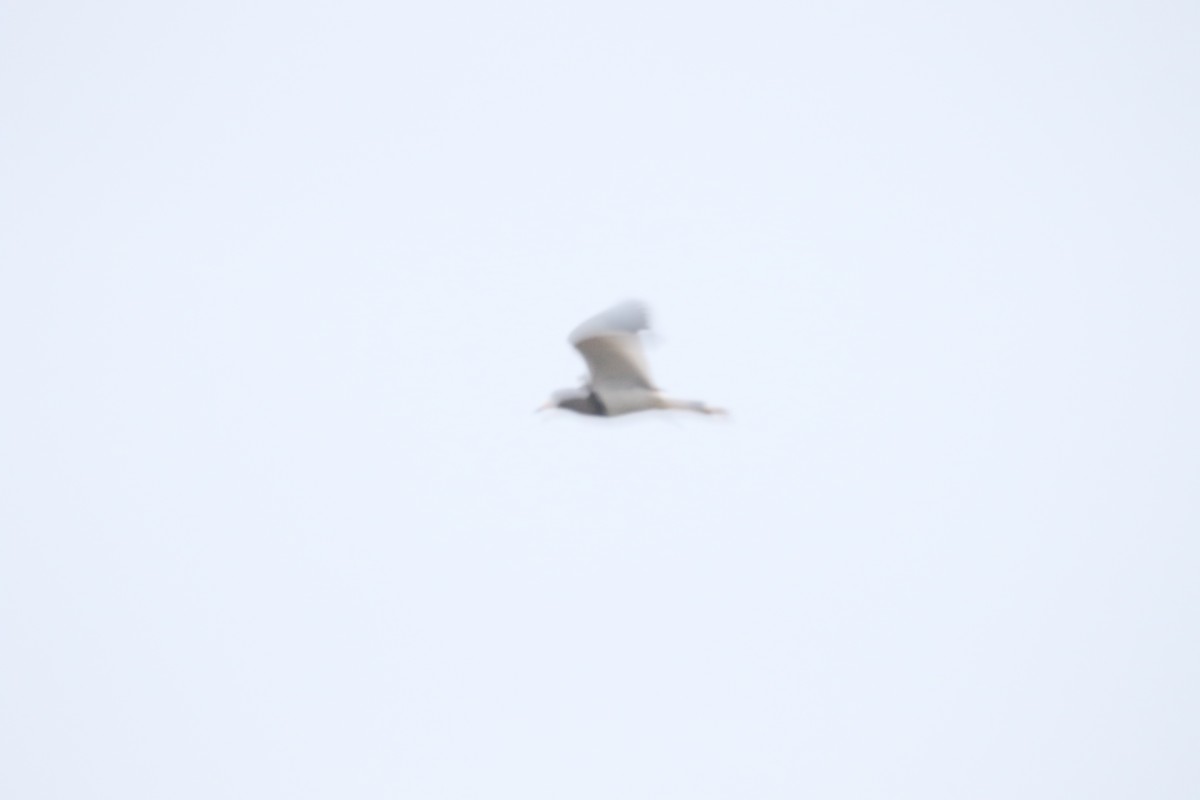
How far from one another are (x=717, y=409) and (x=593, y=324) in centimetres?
203

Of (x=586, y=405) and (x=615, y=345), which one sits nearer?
(x=615, y=345)

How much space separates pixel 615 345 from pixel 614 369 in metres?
0.38

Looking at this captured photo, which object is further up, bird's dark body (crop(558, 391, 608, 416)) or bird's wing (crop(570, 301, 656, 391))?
bird's wing (crop(570, 301, 656, 391))

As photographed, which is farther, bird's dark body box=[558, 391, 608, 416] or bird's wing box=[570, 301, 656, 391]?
bird's dark body box=[558, 391, 608, 416]

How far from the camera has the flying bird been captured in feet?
62.8

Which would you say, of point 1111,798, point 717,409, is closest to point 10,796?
point 1111,798

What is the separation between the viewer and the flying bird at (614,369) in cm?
1914

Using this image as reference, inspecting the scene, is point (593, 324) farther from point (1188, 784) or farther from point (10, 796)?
point (1188, 784)

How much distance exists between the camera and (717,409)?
20766 millimetres

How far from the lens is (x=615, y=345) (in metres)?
19.2

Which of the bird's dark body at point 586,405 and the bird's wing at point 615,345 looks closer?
the bird's wing at point 615,345

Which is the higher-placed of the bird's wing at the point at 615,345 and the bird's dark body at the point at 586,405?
the bird's wing at the point at 615,345

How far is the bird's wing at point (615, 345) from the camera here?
19.1 m

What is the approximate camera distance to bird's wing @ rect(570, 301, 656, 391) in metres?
19.1
